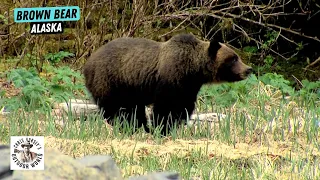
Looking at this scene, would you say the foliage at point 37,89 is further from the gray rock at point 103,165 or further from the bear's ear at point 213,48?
the gray rock at point 103,165

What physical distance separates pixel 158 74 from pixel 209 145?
2271 mm

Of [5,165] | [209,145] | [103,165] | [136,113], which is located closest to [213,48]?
[136,113]

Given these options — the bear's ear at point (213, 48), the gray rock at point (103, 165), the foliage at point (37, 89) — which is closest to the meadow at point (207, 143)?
the foliage at point (37, 89)

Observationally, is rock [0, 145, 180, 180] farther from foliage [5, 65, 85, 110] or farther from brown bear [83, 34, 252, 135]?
brown bear [83, 34, 252, 135]

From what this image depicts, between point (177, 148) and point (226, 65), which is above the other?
point (226, 65)

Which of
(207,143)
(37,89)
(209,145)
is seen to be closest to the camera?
(207,143)

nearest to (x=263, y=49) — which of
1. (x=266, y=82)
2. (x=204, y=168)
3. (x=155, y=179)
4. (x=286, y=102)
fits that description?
(x=266, y=82)

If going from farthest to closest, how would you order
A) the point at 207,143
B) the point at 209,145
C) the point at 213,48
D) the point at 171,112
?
the point at 213,48
the point at 171,112
the point at 209,145
the point at 207,143

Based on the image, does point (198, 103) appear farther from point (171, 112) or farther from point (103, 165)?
point (103, 165)
